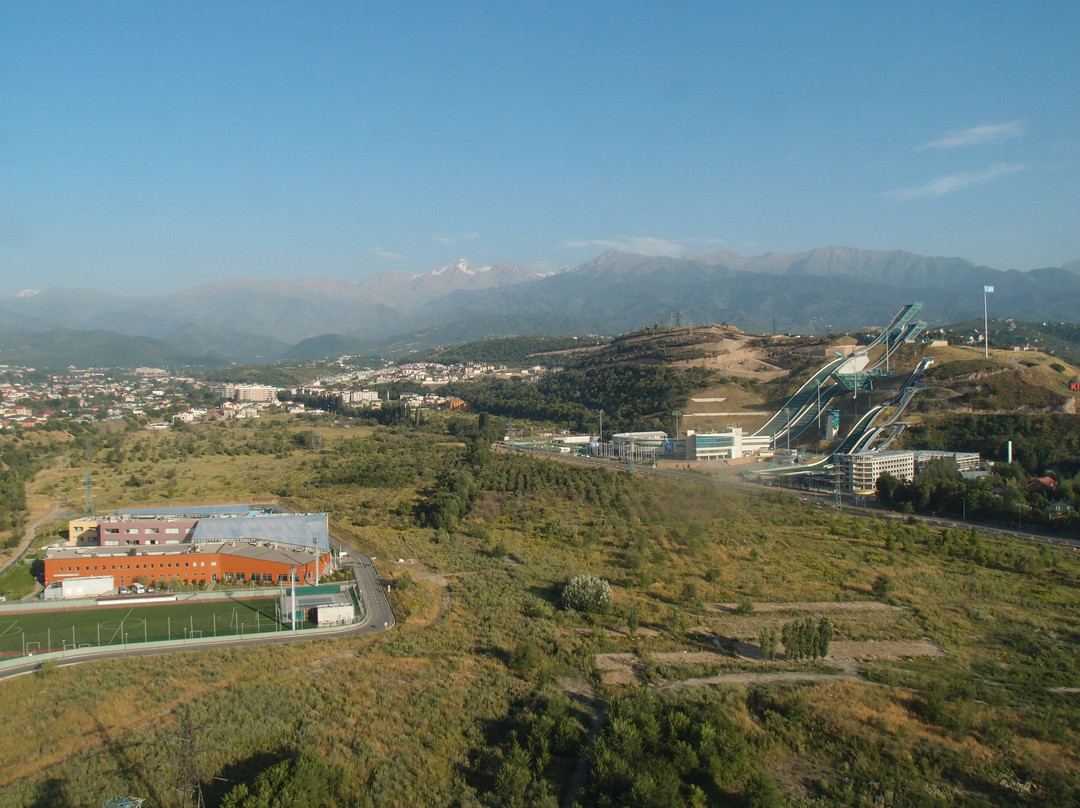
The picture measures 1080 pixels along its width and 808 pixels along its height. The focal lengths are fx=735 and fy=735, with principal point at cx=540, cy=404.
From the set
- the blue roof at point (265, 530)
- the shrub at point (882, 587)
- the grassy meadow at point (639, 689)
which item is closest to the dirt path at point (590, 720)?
the grassy meadow at point (639, 689)

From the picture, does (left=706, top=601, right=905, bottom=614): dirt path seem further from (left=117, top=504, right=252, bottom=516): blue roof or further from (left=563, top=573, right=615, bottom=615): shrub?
(left=117, top=504, right=252, bottom=516): blue roof

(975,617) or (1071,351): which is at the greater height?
(1071,351)

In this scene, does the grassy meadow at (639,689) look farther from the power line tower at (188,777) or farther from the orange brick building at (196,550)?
the orange brick building at (196,550)

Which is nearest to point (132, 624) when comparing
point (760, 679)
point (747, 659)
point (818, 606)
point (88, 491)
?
point (747, 659)

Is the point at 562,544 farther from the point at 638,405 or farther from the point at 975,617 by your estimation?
the point at 638,405

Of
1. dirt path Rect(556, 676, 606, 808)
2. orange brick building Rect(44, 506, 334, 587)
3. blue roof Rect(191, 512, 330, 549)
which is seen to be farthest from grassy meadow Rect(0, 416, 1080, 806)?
orange brick building Rect(44, 506, 334, 587)

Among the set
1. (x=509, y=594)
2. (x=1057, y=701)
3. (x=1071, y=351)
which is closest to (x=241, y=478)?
(x=509, y=594)
